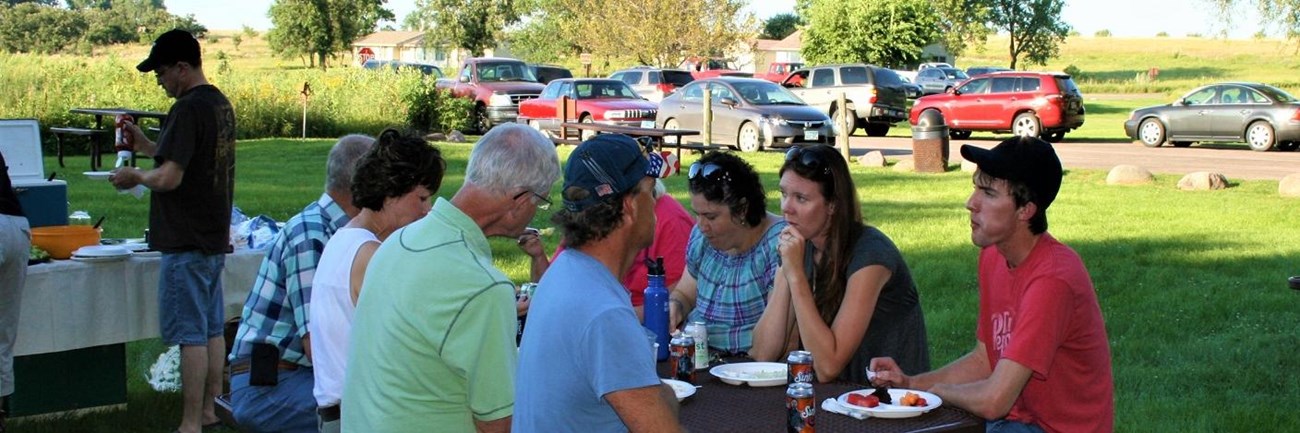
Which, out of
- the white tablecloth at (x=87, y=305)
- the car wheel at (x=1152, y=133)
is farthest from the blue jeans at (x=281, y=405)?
the car wheel at (x=1152, y=133)

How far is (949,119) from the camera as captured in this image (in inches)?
1115

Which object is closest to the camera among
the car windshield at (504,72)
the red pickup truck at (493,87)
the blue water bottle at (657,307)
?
the blue water bottle at (657,307)

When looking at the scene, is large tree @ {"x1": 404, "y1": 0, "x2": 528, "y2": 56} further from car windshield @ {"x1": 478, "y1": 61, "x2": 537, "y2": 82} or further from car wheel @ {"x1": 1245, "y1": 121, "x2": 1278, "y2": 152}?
car wheel @ {"x1": 1245, "y1": 121, "x2": 1278, "y2": 152}

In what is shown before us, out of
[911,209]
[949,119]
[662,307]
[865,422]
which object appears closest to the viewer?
[865,422]

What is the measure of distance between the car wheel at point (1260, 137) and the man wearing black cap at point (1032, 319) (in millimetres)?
22270

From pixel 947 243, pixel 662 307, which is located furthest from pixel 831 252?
pixel 947 243

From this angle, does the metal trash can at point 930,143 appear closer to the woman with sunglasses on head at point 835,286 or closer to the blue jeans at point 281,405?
the woman with sunglasses on head at point 835,286

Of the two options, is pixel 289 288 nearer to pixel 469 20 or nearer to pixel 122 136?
pixel 122 136

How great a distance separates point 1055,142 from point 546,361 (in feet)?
84.2

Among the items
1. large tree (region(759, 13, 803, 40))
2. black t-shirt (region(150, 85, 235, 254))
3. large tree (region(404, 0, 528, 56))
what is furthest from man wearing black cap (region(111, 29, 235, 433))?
large tree (region(759, 13, 803, 40))

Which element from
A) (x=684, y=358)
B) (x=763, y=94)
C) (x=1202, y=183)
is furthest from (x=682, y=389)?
(x=763, y=94)

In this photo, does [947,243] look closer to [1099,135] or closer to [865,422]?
[865,422]

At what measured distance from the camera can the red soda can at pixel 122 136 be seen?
20.7ft

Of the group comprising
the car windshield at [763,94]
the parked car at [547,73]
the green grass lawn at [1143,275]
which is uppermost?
the parked car at [547,73]
